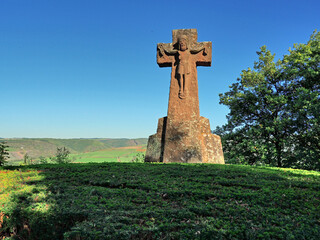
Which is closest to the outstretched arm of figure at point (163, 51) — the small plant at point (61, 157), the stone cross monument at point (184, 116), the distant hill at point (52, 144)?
the stone cross monument at point (184, 116)

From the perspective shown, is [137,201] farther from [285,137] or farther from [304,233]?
[285,137]

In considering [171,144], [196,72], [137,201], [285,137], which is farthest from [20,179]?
[285,137]

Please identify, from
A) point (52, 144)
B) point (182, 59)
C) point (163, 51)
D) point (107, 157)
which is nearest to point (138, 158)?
point (163, 51)

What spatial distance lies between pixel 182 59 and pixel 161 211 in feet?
26.8

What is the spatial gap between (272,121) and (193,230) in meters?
13.2

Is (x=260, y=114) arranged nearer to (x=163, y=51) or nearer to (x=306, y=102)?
(x=306, y=102)

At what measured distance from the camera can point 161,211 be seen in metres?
3.05

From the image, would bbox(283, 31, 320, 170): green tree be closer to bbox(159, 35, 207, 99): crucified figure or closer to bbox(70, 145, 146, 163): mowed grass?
bbox(159, 35, 207, 99): crucified figure

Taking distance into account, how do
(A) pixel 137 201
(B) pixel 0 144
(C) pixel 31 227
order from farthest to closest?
(B) pixel 0 144 < (A) pixel 137 201 < (C) pixel 31 227

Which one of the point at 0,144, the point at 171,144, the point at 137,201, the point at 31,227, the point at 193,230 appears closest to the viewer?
the point at 193,230

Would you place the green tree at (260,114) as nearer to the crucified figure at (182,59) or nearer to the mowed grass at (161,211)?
the crucified figure at (182,59)

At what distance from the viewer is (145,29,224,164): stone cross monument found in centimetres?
909

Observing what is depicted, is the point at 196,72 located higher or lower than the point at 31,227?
higher

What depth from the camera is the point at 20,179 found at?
17.7 ft
